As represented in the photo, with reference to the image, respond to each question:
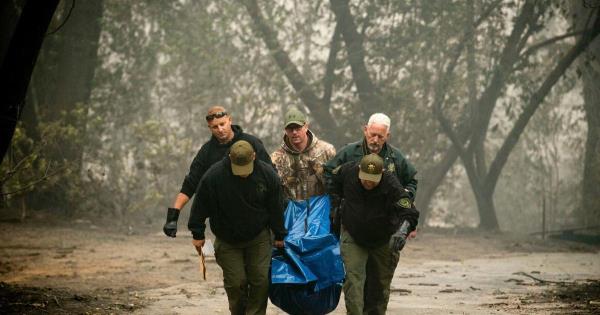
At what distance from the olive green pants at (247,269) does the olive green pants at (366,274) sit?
0.69 metres

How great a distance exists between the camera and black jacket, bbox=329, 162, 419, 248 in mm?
7047

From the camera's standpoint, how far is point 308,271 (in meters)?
7.08

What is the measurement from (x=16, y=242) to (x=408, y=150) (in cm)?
1161

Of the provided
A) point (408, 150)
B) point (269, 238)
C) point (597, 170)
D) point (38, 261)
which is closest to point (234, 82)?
point (408, 150)

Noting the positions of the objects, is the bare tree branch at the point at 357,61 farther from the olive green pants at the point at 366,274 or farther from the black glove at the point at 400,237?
the black glove at the point at 400,237

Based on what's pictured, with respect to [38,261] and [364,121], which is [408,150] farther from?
[38,261]

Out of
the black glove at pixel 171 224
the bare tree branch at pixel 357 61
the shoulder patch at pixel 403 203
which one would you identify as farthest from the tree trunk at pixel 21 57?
the bare tree branch at pixel 357 61

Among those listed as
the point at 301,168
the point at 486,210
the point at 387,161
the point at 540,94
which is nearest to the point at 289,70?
the point at 540,94

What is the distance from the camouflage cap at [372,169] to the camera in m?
6.86

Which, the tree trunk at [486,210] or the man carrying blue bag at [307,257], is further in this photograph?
the tree trunk at [486,210]

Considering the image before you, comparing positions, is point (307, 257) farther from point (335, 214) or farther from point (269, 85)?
point (269, 85)

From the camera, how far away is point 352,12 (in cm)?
2372

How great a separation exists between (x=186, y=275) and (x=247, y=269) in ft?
16.9

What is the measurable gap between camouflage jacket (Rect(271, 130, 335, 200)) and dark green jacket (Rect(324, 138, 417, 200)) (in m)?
0.33
